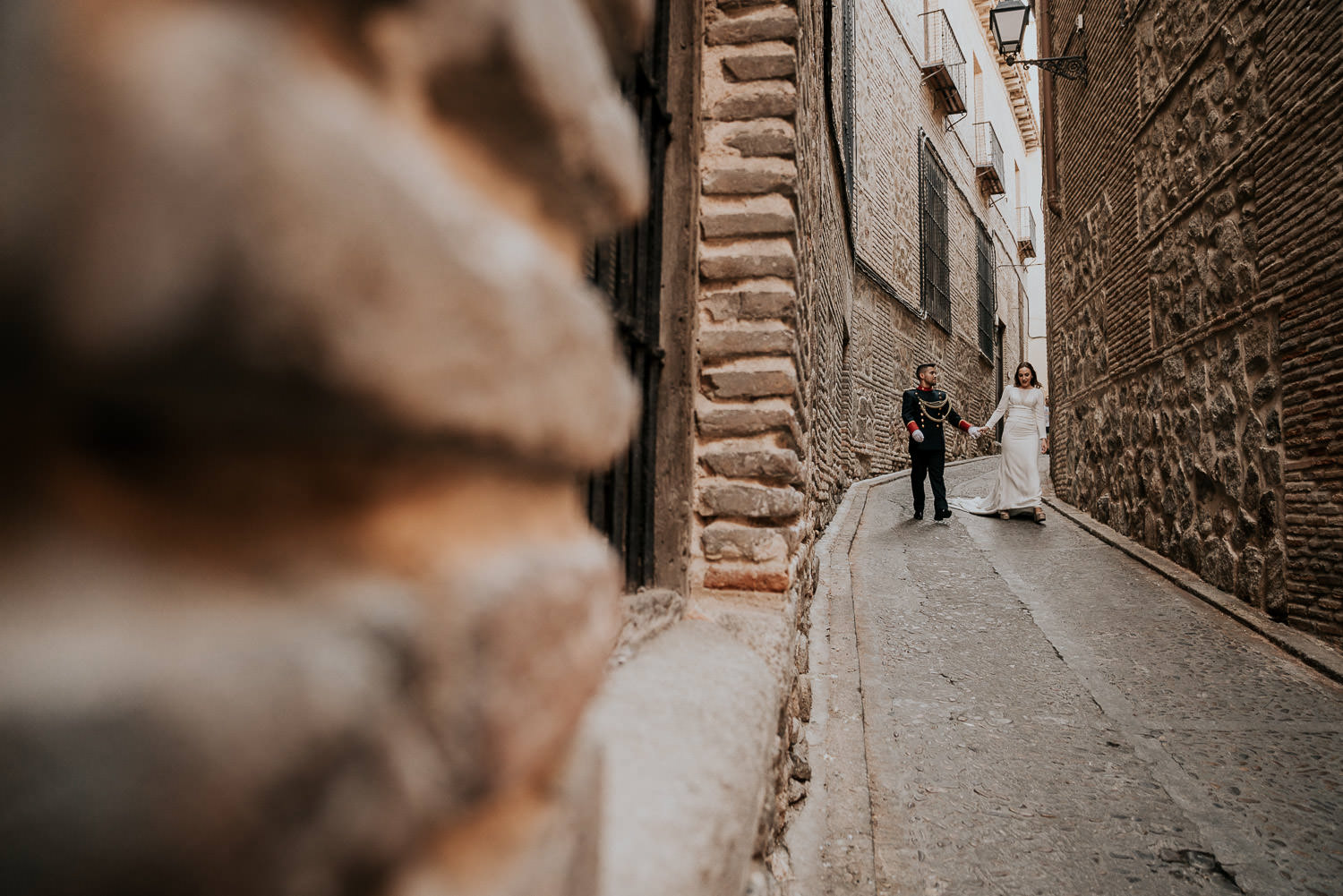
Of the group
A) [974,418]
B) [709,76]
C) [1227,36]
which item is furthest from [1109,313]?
[974,418]

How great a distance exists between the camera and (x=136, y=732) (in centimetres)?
23

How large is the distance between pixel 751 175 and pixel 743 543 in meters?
1.13

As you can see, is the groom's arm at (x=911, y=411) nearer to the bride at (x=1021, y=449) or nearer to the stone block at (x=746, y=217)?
the bride at (x=1021, y=449)

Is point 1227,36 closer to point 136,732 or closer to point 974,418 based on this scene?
point 136,732

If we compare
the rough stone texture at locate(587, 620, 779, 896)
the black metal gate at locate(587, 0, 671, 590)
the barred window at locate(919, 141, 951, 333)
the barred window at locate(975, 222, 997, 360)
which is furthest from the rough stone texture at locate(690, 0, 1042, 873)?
the barred window at locate(975, 222, 997, 360)

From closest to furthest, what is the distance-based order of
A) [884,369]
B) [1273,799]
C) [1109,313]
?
[1273,799] → [1109,313] → [884,369]

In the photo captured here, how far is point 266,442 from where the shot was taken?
29 centimetres

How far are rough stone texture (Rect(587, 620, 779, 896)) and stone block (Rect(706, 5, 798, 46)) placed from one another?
1.87 metres

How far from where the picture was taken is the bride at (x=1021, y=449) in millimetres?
7324

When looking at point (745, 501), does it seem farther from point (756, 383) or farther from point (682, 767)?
point (682, 767)

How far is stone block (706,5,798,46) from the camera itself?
87.7 inches

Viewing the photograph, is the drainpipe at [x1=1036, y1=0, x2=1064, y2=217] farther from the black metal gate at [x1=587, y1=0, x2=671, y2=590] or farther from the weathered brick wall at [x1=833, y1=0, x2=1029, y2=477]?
the black metal gate at [x1=587, y1=0, x2=671, y2=590]

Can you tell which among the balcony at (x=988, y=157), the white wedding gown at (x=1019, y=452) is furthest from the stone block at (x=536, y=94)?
the balcony at (x=988, y=157)

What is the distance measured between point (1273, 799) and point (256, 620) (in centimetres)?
346
